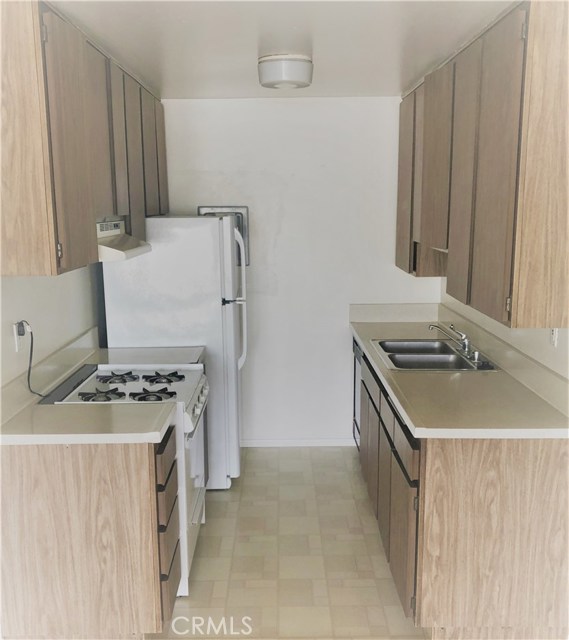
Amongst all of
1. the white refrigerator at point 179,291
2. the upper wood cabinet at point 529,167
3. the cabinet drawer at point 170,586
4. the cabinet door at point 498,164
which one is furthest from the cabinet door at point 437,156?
the cabinet drawer at point 170,586

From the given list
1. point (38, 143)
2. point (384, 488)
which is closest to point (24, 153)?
point (38, 143)

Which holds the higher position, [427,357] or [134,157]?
[134,157]

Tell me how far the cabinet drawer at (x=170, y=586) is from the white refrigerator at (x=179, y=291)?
124 cm

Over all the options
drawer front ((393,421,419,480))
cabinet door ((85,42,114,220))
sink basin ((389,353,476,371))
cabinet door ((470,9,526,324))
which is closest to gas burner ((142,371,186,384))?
cabinet door ((85,42,114,220))

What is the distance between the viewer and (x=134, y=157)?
3207 mm

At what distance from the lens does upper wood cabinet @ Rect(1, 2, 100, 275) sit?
2.01 metres

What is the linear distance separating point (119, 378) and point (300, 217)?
1810 millimetres

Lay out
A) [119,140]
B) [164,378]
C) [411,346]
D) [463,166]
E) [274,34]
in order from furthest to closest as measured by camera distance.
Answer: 1. [411,346]
2. [164,378]
3. [119,140]
4. [463,166]
5. [274,34]

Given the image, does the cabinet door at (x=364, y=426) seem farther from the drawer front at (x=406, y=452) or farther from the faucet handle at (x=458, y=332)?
the drawer front at (x=406, y=452)

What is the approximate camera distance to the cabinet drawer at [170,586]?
246 centimetres

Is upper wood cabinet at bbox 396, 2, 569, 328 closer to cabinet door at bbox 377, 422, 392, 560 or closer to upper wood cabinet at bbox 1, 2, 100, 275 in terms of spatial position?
cabinet door at bbox 377, 422, 392, 560

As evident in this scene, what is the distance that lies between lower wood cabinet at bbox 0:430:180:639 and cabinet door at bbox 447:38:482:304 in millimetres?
1523

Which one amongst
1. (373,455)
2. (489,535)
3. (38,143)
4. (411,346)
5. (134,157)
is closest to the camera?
(38,143)

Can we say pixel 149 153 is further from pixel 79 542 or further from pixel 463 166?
pixel 79 542
